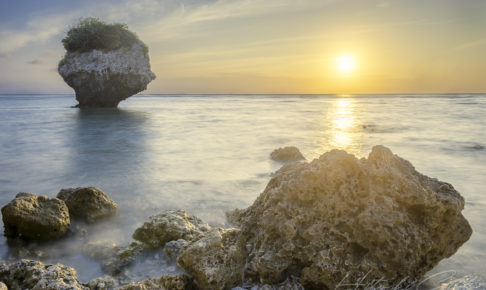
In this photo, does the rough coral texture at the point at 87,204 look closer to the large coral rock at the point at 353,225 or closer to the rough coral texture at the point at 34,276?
the rough coral texture at the point at 34,276

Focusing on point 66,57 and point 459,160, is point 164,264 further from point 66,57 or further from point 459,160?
point 66,57

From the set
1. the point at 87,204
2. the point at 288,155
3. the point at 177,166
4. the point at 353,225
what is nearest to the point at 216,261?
the point at 353,225

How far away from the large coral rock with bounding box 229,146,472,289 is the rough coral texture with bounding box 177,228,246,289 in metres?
0.11

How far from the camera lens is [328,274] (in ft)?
8.66

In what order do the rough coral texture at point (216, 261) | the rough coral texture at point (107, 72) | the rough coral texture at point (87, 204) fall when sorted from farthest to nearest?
the rough coral texture at point (107, 72)
the rough coral texture at point (87, 204)
the rough coral texture at point (216, 261)

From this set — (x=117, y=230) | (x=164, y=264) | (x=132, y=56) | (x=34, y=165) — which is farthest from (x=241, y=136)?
(x=132, y=56)

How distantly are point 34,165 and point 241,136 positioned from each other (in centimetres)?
757

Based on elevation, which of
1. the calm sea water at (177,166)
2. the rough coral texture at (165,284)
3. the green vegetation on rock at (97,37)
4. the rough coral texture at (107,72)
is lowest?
the calm sea water at (177,166)

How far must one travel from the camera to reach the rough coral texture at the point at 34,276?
264 cm

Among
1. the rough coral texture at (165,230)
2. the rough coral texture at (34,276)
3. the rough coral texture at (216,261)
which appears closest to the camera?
the rough coral texture at (34,276)

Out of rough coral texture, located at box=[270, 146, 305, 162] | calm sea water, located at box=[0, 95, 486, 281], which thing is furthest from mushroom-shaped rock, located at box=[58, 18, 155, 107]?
rough coral texture, located at box=[270, 146, 305, 162]

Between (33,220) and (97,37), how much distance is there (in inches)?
972

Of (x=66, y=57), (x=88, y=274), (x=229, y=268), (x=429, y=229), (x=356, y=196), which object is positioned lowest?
(x=88, y=274)

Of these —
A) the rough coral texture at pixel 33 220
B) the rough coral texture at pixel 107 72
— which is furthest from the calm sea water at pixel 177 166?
the rough coral texture at pixel 107 72
